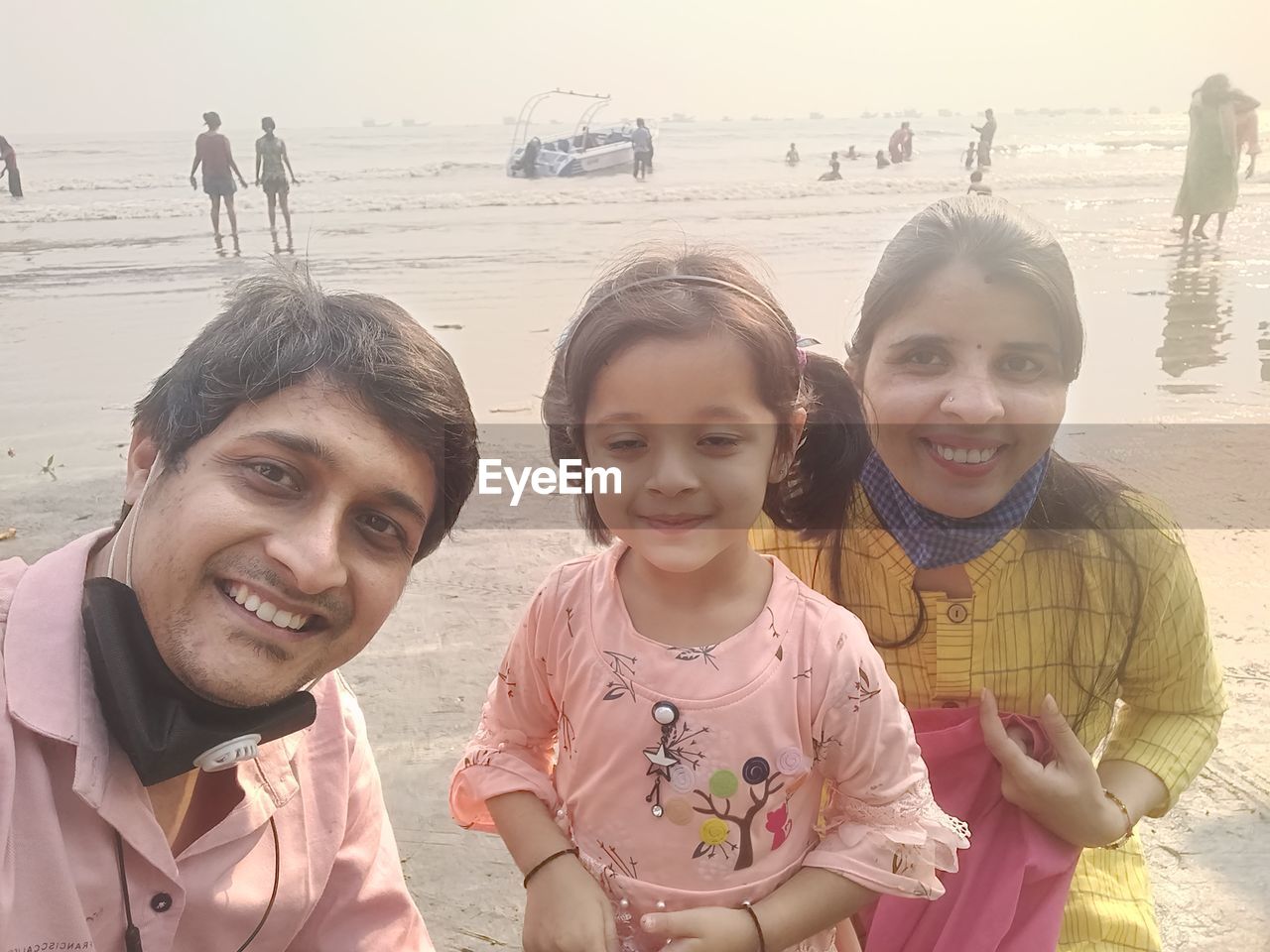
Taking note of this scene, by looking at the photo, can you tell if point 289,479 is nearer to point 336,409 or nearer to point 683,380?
point 336,409

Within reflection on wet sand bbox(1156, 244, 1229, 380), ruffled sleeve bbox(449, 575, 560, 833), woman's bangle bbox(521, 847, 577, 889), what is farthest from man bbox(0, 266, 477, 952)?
reflection on wet sand bbox(1156, 244, 1229, 380)

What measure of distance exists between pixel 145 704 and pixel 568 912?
2.07 feet

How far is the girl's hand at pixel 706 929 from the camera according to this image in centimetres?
135

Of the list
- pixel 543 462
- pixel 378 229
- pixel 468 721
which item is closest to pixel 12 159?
pixel 378 229

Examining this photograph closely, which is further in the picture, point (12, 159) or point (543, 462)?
point (12, 159)

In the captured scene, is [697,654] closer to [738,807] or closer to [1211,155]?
[738,807]

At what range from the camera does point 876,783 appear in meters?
1.39

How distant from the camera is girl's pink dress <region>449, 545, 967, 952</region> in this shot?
1396 mm

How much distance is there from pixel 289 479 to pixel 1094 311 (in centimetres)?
805

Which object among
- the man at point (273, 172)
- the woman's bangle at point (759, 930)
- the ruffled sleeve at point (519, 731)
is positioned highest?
the man at point (273, 172)

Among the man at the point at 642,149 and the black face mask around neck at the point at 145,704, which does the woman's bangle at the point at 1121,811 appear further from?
the man at the point at 642,149

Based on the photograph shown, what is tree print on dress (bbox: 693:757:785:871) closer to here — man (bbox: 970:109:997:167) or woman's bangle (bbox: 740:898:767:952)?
woman's bangle (bbox: 740:898:767:952)

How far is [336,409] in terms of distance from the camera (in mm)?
1355

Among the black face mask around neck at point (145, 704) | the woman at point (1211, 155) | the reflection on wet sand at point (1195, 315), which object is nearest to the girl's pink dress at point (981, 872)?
the black face mask around neck at point (145, 704)
